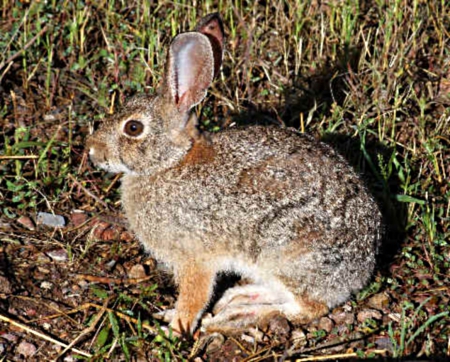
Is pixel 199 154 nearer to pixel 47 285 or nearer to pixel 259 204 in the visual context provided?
pixel 259 204

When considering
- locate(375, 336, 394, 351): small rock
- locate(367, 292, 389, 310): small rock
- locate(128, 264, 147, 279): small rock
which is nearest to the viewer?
locate(375, 336, 394, 351): small rock

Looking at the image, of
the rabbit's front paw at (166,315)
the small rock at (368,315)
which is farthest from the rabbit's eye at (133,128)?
the small rock at (368,315)

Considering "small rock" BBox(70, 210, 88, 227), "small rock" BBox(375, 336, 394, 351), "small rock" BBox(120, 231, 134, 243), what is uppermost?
"small rock" BBox(70, 210, 88, 227)

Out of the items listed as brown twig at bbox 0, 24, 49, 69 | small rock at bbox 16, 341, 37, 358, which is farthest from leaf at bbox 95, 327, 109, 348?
brown twig at bbox 0, 24, 49, 69

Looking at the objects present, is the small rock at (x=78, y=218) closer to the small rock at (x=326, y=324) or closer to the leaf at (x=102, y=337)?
the leaf at (x=102, y=337)

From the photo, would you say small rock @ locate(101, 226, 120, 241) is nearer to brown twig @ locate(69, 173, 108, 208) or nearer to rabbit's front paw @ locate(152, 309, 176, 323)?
brown twig @ locate(69, 173, 108, 208)

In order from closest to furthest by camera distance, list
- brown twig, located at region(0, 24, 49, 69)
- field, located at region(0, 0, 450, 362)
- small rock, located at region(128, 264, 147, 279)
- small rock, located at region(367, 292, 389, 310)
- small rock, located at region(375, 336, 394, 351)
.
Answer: small rock, located at region(375, 336, 394, 351), field, located at region(0, 0, 450, 362), small rock, located at region(367, 292, 389, 310), small rock, located at region(128, 264, 147, 279), brown twig, located at region(0, 24, 49, 69)

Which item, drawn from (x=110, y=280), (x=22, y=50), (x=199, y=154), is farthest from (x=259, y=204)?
(x=22, y=50)
